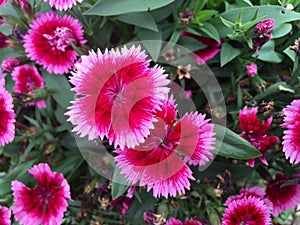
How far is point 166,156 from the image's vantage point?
0.92 meters

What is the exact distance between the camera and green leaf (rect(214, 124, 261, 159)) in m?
0.99

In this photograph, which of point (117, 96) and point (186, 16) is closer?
point (117, 96)

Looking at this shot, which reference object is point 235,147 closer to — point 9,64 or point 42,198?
point 42,198

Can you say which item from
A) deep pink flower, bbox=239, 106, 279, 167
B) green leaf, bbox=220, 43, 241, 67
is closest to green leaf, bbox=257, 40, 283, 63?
green leaf, bbox=220, 43, 241, 67

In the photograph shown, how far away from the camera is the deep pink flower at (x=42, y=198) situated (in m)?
1.12

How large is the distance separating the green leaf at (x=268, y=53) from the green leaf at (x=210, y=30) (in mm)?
117

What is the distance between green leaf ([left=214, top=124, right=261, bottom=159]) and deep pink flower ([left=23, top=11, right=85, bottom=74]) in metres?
0.42

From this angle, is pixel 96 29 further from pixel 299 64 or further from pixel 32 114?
pixel 299 64

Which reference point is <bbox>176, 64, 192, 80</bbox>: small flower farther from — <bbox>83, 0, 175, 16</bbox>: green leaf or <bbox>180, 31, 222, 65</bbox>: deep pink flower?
<bbox>83, 0, 175, 16</bbox>: green leaf

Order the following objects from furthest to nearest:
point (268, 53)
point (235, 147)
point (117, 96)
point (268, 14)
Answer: point (268, 53)
point (268, 14)
point (235, 147)
point (117, 96)

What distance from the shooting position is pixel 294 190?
1.24 meters

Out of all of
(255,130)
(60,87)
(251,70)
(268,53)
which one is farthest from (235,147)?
(60,87)

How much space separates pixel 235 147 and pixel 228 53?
299mm

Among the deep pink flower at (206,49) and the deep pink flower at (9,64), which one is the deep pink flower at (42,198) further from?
the deep pink flower at (206,49)
